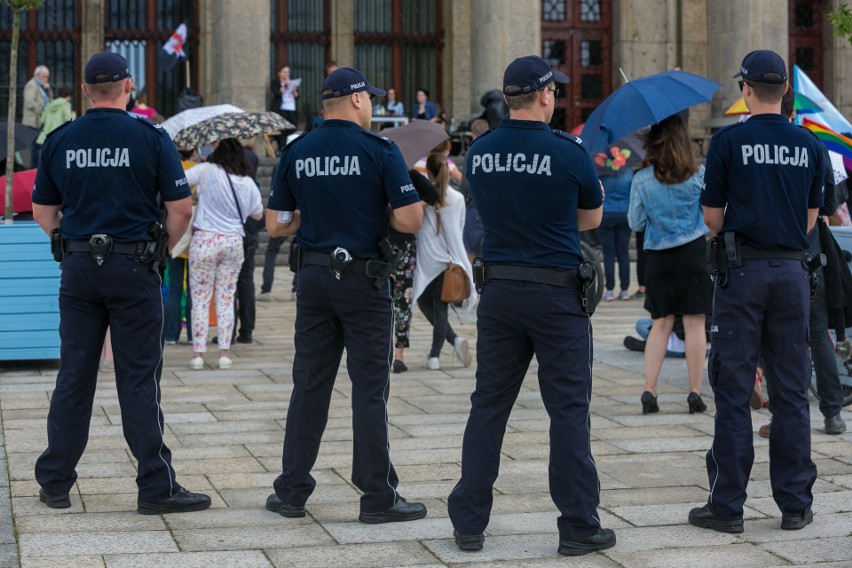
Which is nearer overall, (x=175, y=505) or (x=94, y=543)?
(x=94, y=543)

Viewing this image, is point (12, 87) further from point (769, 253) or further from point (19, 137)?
point (769, 253)

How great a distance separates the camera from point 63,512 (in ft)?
20.5

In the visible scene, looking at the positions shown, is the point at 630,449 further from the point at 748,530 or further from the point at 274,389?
the point at 274,389

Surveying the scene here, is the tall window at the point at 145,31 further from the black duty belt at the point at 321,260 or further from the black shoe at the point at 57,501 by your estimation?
the black duty belt at the point at 321,260

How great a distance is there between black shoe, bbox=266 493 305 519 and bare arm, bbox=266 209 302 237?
1.14 meters

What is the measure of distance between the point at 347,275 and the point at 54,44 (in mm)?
23123

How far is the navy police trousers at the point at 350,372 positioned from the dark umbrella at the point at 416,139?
13.6 ft

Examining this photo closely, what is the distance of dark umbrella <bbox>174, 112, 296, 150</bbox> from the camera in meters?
11.0

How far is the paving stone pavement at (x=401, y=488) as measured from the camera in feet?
18.1

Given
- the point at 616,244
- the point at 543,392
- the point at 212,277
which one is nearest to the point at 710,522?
the point at 543,392

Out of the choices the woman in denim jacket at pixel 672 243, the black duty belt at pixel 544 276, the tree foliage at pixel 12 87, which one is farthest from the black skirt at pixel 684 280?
the tree foliage at pixel 12 87

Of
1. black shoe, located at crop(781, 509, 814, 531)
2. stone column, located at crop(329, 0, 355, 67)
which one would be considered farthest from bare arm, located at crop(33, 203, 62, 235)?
stone column, located at crop(329, 0, 355, 67)

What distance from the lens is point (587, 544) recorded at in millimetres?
5535

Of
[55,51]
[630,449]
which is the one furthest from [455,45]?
[630,449]
